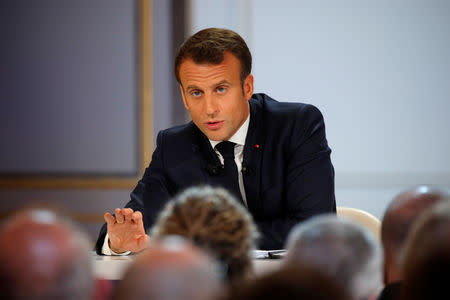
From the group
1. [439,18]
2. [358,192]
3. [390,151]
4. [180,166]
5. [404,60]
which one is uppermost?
[439,18]

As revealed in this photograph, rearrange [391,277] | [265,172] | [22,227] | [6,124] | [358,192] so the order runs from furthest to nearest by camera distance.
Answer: [6,124] < [358,192] < [265,172] < [391,277] < [22,227]

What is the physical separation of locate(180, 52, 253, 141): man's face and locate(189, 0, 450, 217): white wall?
1.85 m

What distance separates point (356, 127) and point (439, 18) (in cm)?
100

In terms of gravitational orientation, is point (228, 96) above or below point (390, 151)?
above

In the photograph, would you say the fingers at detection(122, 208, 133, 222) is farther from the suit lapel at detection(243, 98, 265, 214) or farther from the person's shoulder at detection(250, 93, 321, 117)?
the person's shoulder at detection(250, 93, 321, 117)

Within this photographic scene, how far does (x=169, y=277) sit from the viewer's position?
430 millimetres

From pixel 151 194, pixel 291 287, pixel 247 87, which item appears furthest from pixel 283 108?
pixel 291 287

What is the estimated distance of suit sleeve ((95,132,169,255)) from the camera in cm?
234

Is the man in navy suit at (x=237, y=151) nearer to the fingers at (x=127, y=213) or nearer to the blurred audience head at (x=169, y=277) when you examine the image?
the fingers at (x=127, y=213)

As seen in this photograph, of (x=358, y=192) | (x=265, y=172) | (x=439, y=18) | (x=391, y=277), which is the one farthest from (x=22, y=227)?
(x=439, y=18)

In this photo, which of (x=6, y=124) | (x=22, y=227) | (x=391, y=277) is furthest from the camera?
(x=6, y=124)

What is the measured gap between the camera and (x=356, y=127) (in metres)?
4.15

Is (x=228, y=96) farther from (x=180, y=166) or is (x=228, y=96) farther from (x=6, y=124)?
(x=6, y=124)

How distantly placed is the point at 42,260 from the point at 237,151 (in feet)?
6.39
